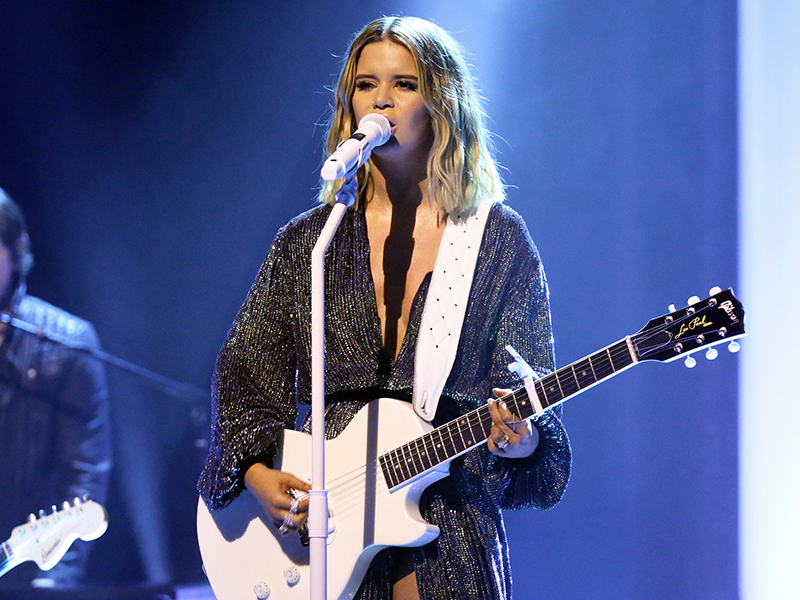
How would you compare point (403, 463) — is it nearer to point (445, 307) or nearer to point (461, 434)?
point (461, 434)

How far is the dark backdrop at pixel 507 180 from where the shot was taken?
294cm

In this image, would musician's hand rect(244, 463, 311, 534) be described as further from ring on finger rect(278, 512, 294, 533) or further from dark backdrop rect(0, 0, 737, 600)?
dark backdrop rect(0, 0, 737, 600)

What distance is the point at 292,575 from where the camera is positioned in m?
1.75

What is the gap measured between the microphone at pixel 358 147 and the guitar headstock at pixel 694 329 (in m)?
0.64

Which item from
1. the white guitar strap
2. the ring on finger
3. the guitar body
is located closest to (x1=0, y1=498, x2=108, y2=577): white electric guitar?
the guitar body

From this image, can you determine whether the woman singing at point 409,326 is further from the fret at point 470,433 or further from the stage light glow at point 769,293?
the stage light glow at point 769,293

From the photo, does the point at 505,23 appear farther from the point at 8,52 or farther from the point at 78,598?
the point at 78,598

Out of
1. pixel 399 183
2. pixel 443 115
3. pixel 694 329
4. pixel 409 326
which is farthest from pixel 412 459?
pixel 443 115

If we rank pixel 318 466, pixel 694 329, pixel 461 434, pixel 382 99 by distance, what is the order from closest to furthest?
pixel 318 466
pixel 694 329
pixel 461 434
pixel 382 99

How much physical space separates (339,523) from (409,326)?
1.51 feet

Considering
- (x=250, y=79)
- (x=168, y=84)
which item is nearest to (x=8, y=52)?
(x=168, y=84)

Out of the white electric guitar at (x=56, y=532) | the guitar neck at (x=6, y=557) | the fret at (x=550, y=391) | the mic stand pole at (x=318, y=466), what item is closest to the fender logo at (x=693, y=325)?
the fret at (x=550, y=391)

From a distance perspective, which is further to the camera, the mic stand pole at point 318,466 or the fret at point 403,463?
the fret at point 403,463

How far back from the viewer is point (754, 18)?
9.42 feet
